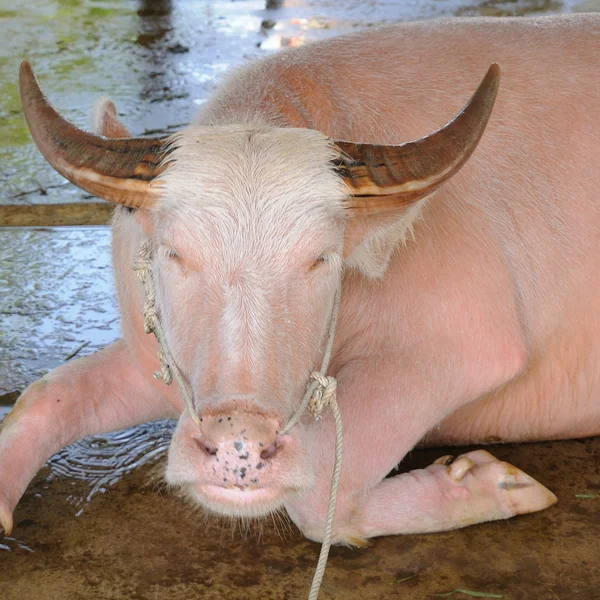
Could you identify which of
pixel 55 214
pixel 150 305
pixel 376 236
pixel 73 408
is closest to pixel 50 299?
pixel 55 214

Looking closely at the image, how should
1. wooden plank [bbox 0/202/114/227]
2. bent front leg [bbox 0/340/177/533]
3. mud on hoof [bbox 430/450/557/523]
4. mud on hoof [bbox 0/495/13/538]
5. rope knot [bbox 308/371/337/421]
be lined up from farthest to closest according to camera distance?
wooden plank [bbox 0/202/114/227] < bent front leg [bbox 0/340/177/533] < mud on hoof [bbox 430/450/557/523] < mud on hoof [bbox 0/495/13/538] < rope knot [bbox 308/371/337/421]

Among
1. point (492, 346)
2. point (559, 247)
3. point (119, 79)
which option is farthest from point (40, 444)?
point (119, 79)

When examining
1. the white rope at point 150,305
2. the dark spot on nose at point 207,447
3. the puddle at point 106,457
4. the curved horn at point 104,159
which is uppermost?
the curved horn at point 104,159

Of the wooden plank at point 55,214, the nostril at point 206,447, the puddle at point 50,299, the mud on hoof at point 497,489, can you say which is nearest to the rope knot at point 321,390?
the nostril at point 206,447

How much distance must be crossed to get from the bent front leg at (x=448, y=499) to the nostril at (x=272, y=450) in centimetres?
65

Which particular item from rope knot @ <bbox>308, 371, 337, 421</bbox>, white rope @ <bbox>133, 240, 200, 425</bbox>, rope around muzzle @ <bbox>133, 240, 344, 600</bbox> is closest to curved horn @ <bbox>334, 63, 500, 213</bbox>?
rope around muzzle @ <bbox>133, 240, 344, 600</bbox>

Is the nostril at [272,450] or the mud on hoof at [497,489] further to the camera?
the mud on hoof at [497,489]

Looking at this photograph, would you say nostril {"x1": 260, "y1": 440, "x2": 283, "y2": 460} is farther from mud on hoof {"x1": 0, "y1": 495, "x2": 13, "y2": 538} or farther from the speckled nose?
mud on hoof {"x1": 0, "y1": 495, "x2": 13, "y2": 538}

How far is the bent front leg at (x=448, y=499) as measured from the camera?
281cm

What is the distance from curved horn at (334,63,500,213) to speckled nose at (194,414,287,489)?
1.97 feet

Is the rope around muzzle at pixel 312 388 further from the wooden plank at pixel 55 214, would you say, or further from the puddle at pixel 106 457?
the wooden plank at pixel 55 214

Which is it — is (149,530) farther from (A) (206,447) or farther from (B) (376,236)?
(B) (376,236)

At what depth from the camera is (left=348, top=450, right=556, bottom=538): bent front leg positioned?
281cm

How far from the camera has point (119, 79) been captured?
696cm
